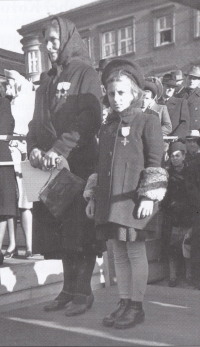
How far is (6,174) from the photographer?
13.7 ft

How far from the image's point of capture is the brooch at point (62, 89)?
122 inches

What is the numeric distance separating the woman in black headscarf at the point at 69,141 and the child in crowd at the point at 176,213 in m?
1.77

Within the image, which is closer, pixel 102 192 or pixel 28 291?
pixel 102 192

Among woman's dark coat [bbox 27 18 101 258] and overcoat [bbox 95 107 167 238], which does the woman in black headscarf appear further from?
overcoat [bbox 95 107 167 238]

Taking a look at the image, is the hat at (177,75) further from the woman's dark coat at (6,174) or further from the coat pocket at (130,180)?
the coat pocket at (130,180)

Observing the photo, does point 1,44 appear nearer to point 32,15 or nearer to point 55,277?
point 32,15

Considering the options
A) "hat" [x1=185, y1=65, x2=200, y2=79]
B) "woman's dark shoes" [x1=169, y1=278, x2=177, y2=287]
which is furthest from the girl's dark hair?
"hat" [x1=185, y1=65, x2=200, y2=79]

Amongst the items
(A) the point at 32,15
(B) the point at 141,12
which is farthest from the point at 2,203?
(B) the point at 141,12

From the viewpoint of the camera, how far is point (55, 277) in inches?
152

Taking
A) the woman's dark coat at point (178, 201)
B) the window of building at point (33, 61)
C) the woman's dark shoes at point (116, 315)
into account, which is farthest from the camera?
the woman's dark coat at point (178, 201)

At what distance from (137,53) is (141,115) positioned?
15.2ft

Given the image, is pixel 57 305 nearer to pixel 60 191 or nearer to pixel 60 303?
pixel 60 303

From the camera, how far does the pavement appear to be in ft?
8.61

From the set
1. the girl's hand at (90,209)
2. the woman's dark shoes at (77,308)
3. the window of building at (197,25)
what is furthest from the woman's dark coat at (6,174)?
the window of building at (197,25)
